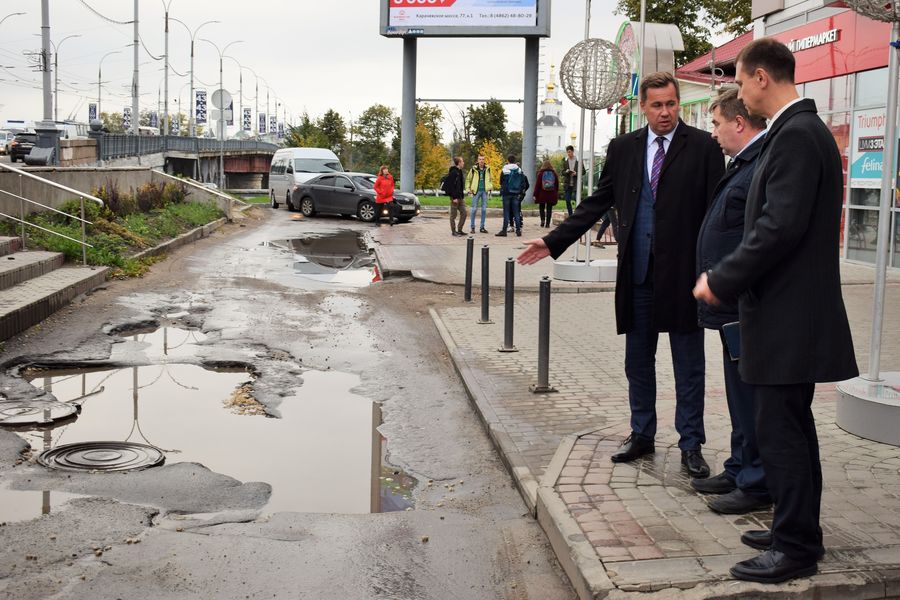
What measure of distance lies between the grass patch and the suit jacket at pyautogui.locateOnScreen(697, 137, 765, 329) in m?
11.7

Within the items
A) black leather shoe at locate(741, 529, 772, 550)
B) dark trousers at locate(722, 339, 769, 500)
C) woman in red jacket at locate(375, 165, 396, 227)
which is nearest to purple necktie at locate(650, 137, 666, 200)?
dark trousers at locate(722, 339, 769, 500)

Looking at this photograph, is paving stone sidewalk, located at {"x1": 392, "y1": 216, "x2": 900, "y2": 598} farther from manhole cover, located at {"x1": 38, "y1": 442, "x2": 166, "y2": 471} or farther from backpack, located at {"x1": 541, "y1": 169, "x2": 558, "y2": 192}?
backpack, located at {"x1": 541, "y1": 169, "x2": 558, "y2": 192}

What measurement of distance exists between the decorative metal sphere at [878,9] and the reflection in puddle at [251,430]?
3936 mm

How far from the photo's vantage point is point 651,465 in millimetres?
5605

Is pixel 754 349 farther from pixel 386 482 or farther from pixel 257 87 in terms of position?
pixel 257 87

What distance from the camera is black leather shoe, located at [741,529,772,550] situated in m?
4.24

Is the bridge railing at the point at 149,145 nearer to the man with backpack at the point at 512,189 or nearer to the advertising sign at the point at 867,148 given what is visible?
the man with backpack at the point at 512,189

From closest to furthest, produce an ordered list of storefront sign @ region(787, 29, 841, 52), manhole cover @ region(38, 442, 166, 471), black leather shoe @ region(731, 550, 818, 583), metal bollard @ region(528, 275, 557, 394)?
black leather shoe @ region(731, 550, 818, 583) → manhole cover @ region(38, 442, 166, 471) → metal bollard @ region(528, 275, 557, 394) → storefront sign @ region(787, 29, 841, 52)

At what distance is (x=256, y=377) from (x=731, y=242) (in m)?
4.95

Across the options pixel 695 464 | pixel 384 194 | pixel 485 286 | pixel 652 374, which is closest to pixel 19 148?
pixel 384 194

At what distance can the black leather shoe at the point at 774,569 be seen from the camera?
389 cm

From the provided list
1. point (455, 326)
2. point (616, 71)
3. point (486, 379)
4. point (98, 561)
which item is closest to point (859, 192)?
point (616, 71)

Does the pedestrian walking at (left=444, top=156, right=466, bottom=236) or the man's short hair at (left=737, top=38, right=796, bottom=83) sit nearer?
the man's short hair at (left=737, top=38, right=796, bottom=83)

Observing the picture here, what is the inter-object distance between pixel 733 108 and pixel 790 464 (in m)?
1.79
